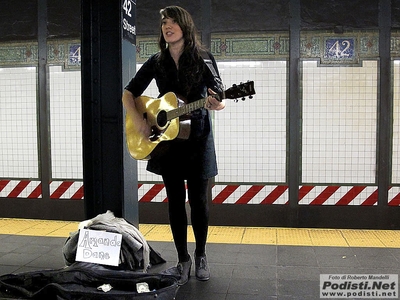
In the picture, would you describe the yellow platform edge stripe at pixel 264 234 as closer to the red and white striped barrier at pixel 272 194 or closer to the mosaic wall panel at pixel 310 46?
the red and white striped barrier at pixel 272 194

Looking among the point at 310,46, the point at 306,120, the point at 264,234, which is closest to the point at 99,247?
the point at 264,234

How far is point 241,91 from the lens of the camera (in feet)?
8.64

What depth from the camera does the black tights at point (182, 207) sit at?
303 cm

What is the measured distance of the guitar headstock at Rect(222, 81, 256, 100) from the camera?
262cm

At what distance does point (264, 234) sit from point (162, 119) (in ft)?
6.26

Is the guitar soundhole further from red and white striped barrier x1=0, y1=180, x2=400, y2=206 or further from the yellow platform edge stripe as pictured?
red and white striped barrier x1=0, y1=180, x2=400, y2=206

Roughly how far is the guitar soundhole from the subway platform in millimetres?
1042

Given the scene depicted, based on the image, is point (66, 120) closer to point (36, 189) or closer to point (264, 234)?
point (36, 189)

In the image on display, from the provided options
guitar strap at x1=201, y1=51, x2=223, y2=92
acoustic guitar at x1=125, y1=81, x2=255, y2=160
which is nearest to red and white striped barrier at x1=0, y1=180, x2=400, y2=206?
acoustic guitar at x1=125, y1=81, x2=255, y2=160

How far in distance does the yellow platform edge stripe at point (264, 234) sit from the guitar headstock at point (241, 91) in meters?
1.77

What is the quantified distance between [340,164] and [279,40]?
1.34 metres

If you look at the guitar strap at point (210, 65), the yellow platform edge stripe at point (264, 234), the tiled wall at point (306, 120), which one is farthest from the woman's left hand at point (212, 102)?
the tiled wall at point (306, 120)

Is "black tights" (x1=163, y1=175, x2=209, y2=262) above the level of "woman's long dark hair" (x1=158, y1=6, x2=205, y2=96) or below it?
below

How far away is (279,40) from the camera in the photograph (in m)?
4.43
